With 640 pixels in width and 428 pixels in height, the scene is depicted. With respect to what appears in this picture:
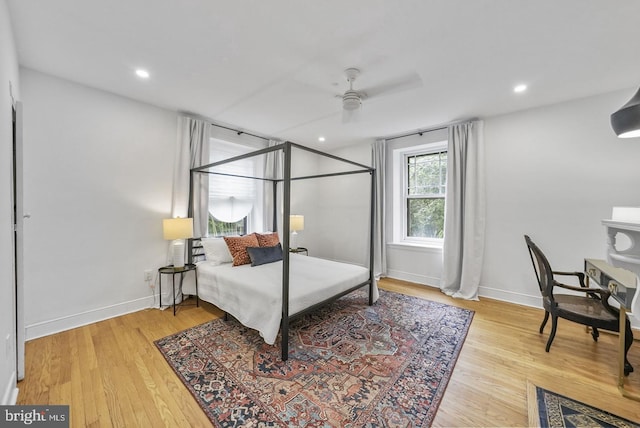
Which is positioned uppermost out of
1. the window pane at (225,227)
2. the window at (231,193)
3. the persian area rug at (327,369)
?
the window at (231,193)

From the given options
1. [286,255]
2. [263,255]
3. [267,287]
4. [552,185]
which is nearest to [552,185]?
[552,185]

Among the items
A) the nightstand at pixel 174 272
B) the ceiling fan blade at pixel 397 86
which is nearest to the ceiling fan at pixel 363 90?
the ceiling fan blade at pixel 397 86

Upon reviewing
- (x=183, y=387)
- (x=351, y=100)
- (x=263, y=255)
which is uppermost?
(x=351, y=100)

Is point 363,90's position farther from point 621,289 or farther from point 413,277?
point 413,277

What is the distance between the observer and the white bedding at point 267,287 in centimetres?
221

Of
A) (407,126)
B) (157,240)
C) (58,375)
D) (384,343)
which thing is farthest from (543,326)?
(157,240)

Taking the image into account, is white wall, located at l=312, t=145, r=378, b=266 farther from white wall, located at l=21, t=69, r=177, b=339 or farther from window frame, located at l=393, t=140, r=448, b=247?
white wall, located at l=21, t=69, r=177, b=339

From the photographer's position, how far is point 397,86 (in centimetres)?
254

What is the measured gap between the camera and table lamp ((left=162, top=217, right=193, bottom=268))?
2.97 metres

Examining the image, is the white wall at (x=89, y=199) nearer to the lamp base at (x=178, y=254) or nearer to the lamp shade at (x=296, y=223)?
the lamp base at (x=178, y=254)

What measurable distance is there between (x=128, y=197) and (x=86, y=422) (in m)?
2.25

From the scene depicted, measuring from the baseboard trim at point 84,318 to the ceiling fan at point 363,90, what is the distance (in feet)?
10.8

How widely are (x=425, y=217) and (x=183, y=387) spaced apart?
13.3 feet

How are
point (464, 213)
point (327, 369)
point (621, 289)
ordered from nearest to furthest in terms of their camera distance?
point (621, 289)
point (327, 369)
point (464, 213)
